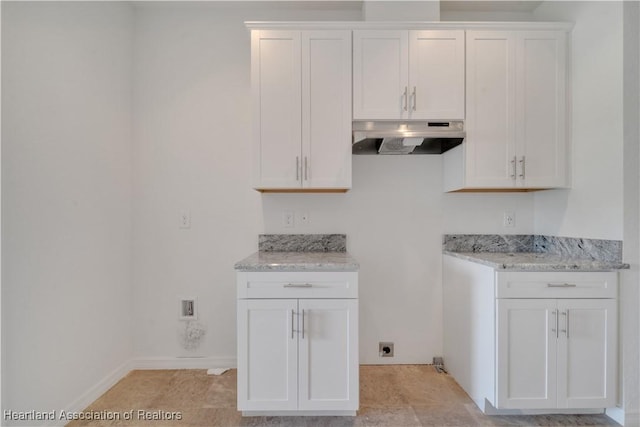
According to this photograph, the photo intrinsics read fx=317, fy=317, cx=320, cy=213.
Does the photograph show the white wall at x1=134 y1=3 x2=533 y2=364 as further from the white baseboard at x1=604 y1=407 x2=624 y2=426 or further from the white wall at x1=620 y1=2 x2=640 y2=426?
the white baseboard at x1=604 y1=407 x2=624 y2=426

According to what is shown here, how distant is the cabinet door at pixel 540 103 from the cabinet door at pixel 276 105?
1.39 metres

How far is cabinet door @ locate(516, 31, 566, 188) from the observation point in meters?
1.99

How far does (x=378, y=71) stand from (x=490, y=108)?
0.74m

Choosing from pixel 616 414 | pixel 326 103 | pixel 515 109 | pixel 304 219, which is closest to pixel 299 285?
pixel 304 219

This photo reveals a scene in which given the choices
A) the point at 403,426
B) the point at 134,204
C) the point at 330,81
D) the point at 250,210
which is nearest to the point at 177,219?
the point at 134,204

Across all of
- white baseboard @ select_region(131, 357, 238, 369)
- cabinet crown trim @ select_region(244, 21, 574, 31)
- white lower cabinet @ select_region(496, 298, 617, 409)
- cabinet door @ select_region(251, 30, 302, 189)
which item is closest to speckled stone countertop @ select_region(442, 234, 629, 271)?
white lower cabinet @ select_region(496, 298, 617, 409)

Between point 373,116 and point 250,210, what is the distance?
109cm

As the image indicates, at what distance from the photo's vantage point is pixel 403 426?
65.7 inches

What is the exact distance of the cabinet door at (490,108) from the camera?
198 cm

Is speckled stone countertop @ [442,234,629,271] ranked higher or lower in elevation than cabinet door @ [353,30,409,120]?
lower

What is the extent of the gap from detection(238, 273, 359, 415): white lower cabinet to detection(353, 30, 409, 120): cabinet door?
1.09 m

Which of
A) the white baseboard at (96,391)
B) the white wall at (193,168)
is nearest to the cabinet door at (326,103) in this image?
the white wall at (193,168)

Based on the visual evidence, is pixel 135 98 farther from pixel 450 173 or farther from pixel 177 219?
pixel 450 173

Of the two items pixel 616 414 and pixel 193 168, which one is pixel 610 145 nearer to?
pixel 616 414
